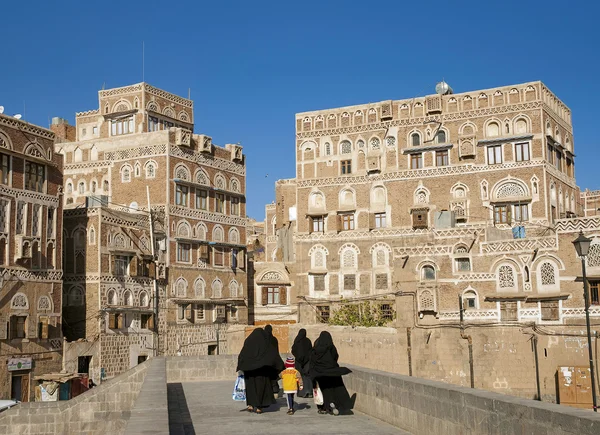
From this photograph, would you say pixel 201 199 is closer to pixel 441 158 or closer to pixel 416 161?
pixel 416 161

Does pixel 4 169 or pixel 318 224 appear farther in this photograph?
pixel 318 224

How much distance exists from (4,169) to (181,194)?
15.3m

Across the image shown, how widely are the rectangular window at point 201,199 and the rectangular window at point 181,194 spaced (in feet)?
4.17

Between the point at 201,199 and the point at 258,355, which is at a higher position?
the point at 201,199

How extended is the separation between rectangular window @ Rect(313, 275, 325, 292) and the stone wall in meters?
12.7

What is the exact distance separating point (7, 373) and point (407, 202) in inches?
1027

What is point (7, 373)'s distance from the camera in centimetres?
3866

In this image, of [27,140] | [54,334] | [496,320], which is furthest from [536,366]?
[27,140]

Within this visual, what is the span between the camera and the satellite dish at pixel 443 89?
2101 inches

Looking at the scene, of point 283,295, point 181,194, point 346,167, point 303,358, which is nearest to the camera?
point 303,358

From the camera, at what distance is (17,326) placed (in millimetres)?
39938

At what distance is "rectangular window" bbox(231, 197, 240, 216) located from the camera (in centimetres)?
5898

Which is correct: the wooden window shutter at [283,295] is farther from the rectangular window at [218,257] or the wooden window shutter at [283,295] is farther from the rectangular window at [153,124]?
the rectangular window at [153,124]

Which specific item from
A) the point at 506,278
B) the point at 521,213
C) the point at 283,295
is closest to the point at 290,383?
the point at 506,278
